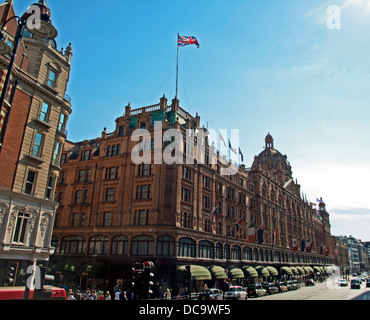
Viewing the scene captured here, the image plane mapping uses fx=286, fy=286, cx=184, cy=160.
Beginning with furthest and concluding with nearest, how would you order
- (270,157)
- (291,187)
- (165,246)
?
1. (270,157)
2. (291,187)
3. (165,246)

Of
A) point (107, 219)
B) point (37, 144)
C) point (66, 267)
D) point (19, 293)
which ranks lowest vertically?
point (19, 293)

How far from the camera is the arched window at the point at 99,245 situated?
39.3 meters

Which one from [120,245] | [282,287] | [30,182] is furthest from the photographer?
[282,287]

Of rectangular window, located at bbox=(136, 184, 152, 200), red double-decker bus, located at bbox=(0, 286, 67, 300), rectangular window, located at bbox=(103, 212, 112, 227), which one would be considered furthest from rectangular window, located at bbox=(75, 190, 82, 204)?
red double-decker bus, located at bbox=(0, 286, 67, 300)

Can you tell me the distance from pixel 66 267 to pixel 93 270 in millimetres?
4616

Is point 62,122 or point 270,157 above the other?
point 270,157

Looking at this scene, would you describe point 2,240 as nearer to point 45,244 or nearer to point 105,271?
point 45,244

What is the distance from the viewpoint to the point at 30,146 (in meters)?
25.5

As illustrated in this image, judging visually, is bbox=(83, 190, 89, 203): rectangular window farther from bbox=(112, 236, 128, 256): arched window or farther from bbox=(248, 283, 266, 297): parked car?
bbox=(248, 283, 266, 297): parked car

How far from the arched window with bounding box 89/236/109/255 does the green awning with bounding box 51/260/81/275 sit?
2.61 m

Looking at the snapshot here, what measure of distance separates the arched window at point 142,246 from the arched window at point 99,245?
4673mm

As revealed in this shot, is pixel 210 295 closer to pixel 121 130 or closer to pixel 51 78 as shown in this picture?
pixel 51 78

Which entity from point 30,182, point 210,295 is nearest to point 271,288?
point 210,295

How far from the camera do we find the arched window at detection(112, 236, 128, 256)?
3763 centimetres
